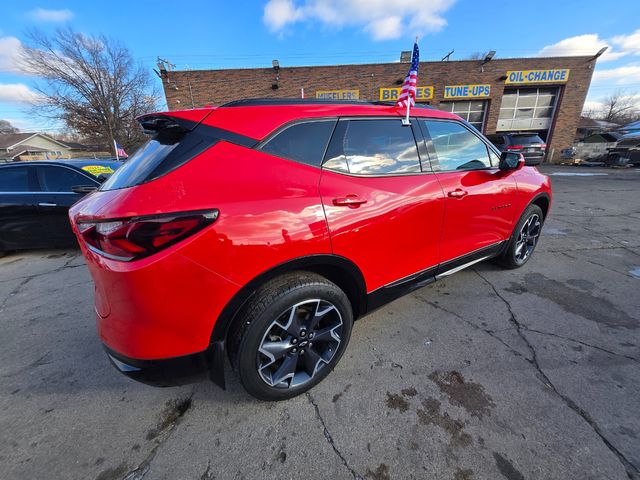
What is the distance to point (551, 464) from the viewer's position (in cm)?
142

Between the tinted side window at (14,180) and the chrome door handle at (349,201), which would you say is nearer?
the chrome door handle at (349,201)

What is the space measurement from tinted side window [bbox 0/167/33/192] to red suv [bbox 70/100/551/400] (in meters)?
4.19

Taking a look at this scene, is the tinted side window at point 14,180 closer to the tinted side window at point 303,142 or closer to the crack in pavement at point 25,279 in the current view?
the crack in pavement at point 25,279

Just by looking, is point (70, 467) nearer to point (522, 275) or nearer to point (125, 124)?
point (522, 275)

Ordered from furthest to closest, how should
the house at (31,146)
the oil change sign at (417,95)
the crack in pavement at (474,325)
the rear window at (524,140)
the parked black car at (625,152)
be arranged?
the house at (31,146), the oil change sign at (417,95), the parked black car at (625,152), the rear window at (524,140), the crack in pavement at (474,325)

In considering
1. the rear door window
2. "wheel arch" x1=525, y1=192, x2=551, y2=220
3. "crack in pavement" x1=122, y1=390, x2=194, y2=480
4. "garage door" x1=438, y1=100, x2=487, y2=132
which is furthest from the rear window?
the rear door window

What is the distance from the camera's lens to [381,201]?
1919 mm

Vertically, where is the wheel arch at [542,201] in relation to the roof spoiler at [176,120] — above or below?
below

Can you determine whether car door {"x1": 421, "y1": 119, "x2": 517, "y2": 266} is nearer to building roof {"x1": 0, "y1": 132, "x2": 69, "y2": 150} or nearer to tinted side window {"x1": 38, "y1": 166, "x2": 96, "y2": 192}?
tinted side window {"x1": 38, "y1": 166, "x2": 96, "y2": 192}

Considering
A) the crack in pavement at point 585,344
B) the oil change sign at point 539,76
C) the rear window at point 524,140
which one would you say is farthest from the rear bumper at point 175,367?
the oil change sign at point 539,76

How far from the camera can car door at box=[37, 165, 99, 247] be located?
4.22m

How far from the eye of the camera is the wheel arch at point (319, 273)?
58.5 inches

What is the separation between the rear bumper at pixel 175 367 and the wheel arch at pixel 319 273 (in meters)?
0.10

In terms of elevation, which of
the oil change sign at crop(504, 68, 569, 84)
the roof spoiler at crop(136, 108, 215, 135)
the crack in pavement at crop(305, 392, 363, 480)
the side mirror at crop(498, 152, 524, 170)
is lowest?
the crack in pavement at crop(305, 392, 363, 480)
